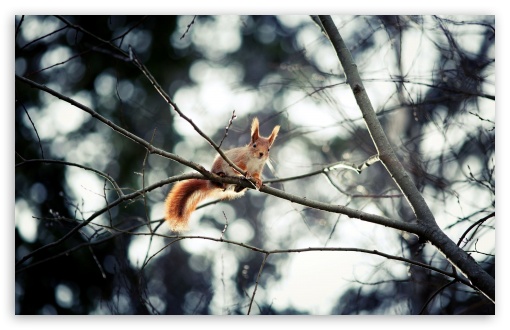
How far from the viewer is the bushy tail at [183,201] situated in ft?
9.45

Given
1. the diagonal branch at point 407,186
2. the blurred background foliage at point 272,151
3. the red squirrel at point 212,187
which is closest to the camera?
the diagonal branch at point 407,186

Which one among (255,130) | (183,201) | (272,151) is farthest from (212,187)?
(272,151)

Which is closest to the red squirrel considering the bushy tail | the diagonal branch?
the bushy tail

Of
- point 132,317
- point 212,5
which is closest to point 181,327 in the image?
point 132,317

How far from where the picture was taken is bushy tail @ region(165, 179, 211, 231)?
2.88 metres

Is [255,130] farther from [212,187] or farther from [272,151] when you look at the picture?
[272,151]

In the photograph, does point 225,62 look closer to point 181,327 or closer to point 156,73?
point 156,73

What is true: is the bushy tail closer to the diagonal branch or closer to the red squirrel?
the red squirrel

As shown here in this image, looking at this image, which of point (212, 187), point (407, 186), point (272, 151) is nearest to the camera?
point (407, 186)

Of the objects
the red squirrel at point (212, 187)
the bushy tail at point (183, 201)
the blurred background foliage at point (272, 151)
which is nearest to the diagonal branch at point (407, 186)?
the blurred background foliage at point (272, 151)

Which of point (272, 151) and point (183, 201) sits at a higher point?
point (272, 151)

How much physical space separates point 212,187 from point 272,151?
162 centimetres

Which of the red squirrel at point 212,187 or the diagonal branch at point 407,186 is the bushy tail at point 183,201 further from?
the diagonal branch at point 407,186

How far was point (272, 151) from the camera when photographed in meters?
4.45
